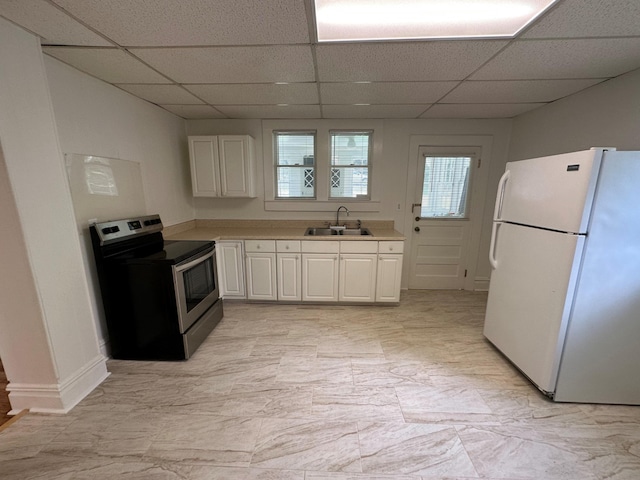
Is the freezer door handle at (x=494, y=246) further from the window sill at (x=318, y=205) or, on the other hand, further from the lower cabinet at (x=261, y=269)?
Answer: the lower cabinet at (x=261, y=269)

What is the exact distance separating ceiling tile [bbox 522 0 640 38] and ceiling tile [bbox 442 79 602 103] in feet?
2.36

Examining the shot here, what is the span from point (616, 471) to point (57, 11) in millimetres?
3713

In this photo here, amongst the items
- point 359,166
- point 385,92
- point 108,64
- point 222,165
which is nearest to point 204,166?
point 222,165

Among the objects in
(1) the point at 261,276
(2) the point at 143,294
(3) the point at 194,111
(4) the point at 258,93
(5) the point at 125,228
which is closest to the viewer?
(2) the point at 143,294

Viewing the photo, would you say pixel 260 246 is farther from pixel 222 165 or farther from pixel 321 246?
pixel 222 165

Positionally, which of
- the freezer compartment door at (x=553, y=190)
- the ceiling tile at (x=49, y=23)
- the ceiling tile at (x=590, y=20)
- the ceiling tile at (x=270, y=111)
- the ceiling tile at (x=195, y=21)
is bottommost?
the freezer compartment door at (x=553, y=190)

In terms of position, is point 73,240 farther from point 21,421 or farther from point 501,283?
point 501,283

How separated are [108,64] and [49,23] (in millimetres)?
486

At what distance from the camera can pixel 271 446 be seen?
59.3 inches

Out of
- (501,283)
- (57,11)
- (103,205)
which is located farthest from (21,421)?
(501,283)

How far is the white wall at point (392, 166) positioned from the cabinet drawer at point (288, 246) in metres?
0.68

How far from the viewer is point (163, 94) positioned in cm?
252

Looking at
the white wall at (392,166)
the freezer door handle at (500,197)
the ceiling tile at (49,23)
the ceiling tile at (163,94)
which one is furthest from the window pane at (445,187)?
the ceiling tile at (49,23)

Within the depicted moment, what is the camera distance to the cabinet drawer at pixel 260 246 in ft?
10.4
